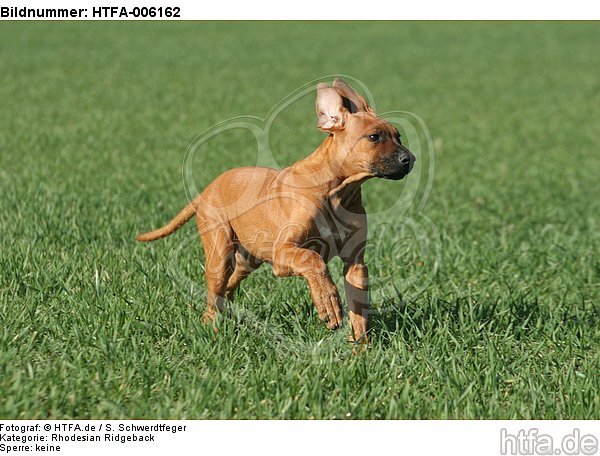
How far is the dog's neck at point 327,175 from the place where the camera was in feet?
13.5

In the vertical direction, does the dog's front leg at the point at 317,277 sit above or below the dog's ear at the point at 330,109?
below

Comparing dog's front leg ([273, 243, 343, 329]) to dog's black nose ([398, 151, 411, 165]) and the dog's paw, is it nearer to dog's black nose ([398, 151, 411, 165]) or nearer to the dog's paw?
the dog's paw

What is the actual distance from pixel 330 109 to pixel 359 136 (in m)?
0.22

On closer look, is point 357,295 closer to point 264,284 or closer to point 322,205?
point 322,205

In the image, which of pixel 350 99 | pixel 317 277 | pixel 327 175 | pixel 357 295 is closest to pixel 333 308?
pixel 317 277

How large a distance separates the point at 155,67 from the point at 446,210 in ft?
44.9

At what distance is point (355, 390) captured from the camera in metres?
4.19

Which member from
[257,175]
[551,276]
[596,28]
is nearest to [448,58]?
[596,28]

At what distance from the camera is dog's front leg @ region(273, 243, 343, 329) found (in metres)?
3.95

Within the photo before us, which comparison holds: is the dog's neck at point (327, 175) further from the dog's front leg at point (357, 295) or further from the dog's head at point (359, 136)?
the dog's front leg at point (357, 295)
